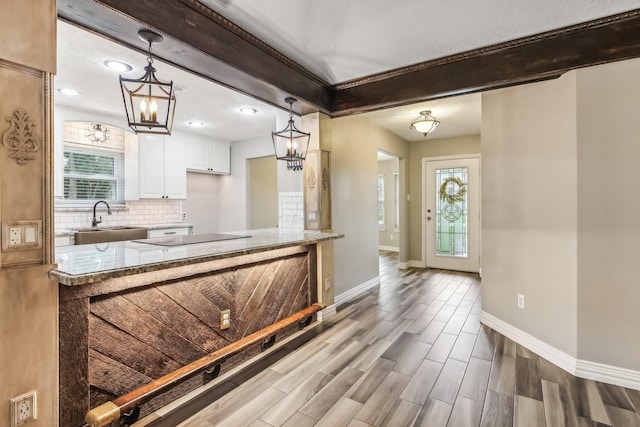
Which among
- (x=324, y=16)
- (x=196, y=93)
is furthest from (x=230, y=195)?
(x=324, y=16)

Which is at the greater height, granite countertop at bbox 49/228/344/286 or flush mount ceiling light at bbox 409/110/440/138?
flush mount ceiling light at bbox 409/110/440/138

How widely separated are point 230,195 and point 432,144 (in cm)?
410

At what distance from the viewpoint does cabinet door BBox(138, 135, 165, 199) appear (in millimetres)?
4926

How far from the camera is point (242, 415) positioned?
1.96 metres

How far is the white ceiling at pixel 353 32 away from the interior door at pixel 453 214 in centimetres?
351

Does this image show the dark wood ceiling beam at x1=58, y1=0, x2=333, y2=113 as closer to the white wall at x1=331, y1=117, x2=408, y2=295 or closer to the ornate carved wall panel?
the ornate carved wall panel

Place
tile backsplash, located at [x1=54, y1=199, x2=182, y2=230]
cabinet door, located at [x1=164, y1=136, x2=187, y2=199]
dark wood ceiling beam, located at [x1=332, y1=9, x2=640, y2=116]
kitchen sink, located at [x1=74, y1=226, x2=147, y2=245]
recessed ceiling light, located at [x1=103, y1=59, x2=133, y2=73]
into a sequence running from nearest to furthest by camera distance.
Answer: dark wood ceiling beam, located at [x1=332, y1=9, x2=640, y2=116]
recessed ceiling light, located at [x1=103, y1=59, x2=133, y2=73]
kitchen sink, located at [x1=74, y1=226, x2=147, y2=245]
tile backsplash, located at [x1=54, y1=199, x2=182, y2=230]
cabinet door, located at [x1=164, y1=136, x2=187, y2=199]

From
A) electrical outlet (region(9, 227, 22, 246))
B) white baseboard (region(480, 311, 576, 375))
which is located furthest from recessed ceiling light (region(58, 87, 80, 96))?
white baseboard (region(480, 311, 576, 375))

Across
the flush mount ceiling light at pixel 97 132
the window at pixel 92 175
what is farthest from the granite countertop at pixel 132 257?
the flush mount ceiling light at pixel 97 132

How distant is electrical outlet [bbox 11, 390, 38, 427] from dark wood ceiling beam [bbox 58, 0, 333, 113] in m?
1.87

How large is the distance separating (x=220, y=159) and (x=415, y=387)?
5.15 meters

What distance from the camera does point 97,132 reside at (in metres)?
4.61

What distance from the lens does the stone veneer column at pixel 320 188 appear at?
139 inches

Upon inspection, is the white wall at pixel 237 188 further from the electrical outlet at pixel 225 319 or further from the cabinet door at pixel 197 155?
the electrical outlet at pixel 225 319
